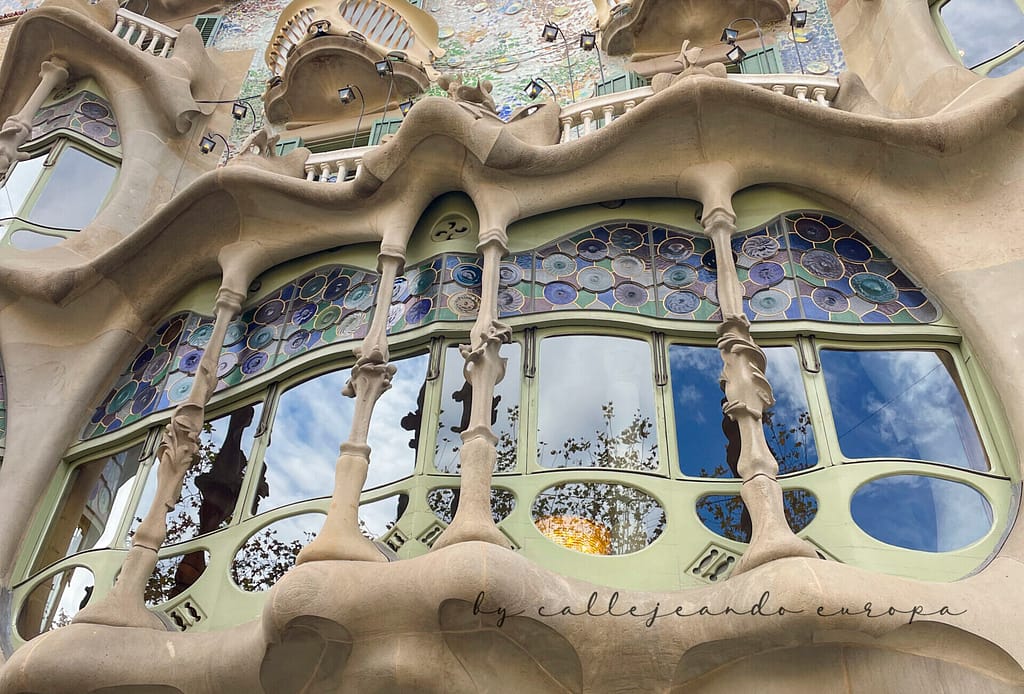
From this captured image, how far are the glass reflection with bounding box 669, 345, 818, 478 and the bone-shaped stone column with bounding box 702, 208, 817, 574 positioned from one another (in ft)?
0.71

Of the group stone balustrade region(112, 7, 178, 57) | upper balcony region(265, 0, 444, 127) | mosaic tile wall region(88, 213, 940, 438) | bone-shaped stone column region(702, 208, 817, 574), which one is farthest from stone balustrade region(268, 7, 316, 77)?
bone-shaped stone column region(702, 208, 817, 574)

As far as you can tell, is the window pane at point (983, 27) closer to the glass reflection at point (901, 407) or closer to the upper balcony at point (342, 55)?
the glass reflection at point (901, 407)

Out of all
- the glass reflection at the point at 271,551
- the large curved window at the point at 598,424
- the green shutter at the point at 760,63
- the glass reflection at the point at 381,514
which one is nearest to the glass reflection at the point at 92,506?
the large curved window at the point at 598,424

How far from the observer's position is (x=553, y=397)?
6.27 m

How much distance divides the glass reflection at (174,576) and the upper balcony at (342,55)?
621 centimetres

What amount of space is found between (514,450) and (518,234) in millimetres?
1866

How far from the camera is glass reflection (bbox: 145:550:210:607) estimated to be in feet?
20.4

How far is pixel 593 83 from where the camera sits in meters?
10.3

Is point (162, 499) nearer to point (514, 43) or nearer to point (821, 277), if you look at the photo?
point (821, 277)

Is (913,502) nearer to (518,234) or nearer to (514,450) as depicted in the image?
(514,450)

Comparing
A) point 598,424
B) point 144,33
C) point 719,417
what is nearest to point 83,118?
point 144,33

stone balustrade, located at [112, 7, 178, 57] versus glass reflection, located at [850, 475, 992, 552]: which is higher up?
stone balustrade, located at [112, 7, 178, 57]

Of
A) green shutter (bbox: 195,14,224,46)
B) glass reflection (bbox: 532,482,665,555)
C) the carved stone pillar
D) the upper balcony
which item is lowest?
glass reflection (bbox: 532,482,665,555)

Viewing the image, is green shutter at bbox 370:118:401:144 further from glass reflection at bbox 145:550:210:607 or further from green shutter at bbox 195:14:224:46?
glass reflection at bbox 145:550:210:607
